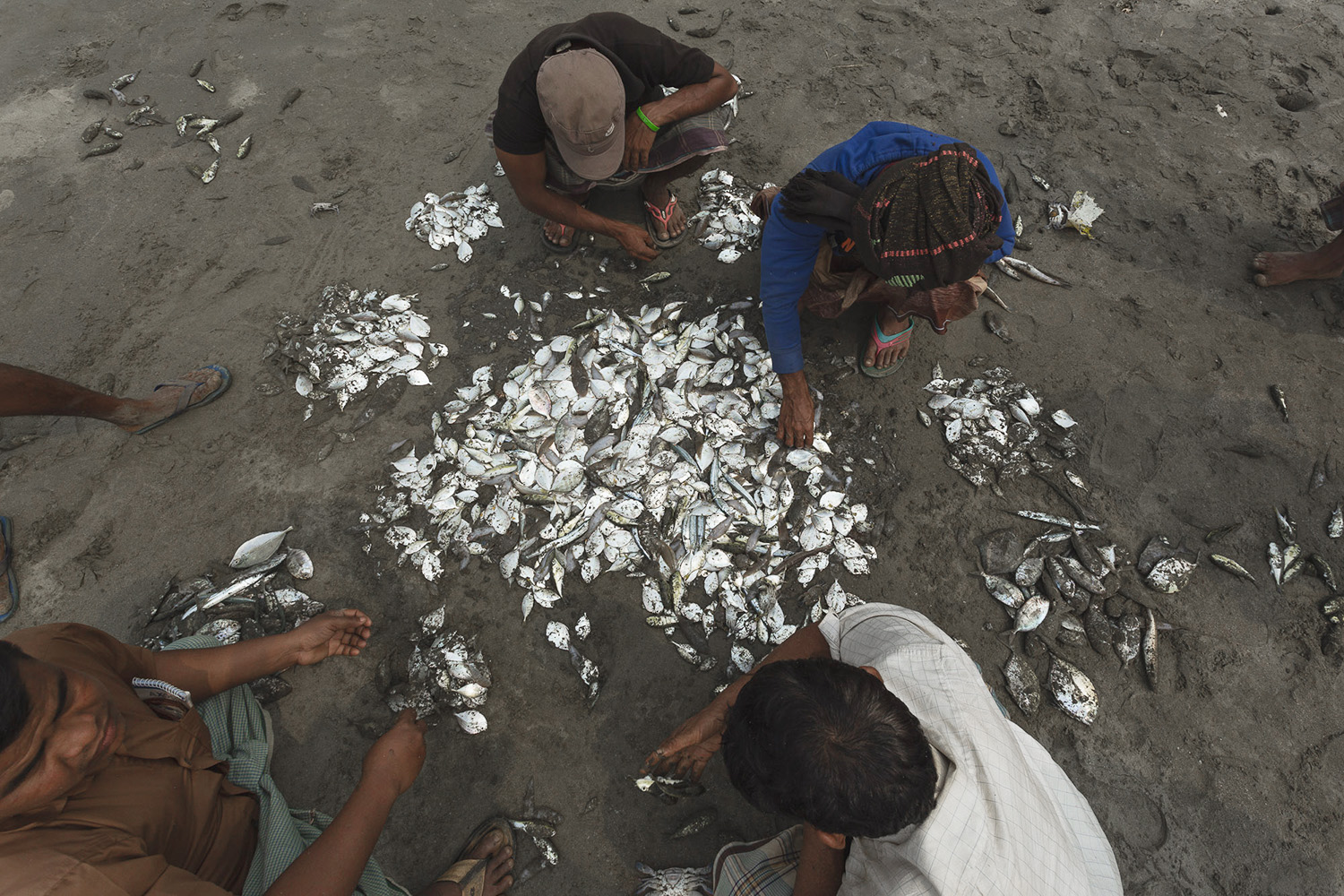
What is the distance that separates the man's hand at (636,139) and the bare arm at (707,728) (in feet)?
6.70

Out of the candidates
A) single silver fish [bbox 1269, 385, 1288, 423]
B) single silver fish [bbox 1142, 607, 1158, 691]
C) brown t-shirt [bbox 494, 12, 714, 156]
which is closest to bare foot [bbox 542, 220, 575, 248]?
brown t-shirt [bbox 494, 12, 714, 156]

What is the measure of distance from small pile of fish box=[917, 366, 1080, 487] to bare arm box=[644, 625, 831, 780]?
119 cm

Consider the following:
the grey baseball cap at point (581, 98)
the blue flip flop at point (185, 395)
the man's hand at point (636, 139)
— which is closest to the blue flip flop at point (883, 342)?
the man's hand at point (636, 139)

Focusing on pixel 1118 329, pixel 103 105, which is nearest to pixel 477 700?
pixel 1118 329

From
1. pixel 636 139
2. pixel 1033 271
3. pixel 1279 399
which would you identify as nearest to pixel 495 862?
pixel 636 139

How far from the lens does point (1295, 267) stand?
2801 millimetres

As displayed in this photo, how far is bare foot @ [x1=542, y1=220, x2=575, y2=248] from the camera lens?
119 inches

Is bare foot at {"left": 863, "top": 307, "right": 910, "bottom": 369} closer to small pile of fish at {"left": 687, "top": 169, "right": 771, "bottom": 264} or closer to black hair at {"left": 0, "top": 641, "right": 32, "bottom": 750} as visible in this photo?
small pile of fish at {"left": 687, "top": 169, "right": 771, "bottom": 264}

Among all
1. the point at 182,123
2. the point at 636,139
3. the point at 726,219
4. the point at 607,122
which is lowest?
the point at 726,219

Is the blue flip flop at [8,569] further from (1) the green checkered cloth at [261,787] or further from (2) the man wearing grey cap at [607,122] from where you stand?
(2) the man wearing grey cap at [607,122]

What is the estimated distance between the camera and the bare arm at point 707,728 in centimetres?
171

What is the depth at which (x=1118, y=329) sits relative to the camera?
2789 mm

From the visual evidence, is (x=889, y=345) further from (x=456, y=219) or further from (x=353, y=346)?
(x=353, y=346)

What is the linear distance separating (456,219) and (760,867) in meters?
3.17
